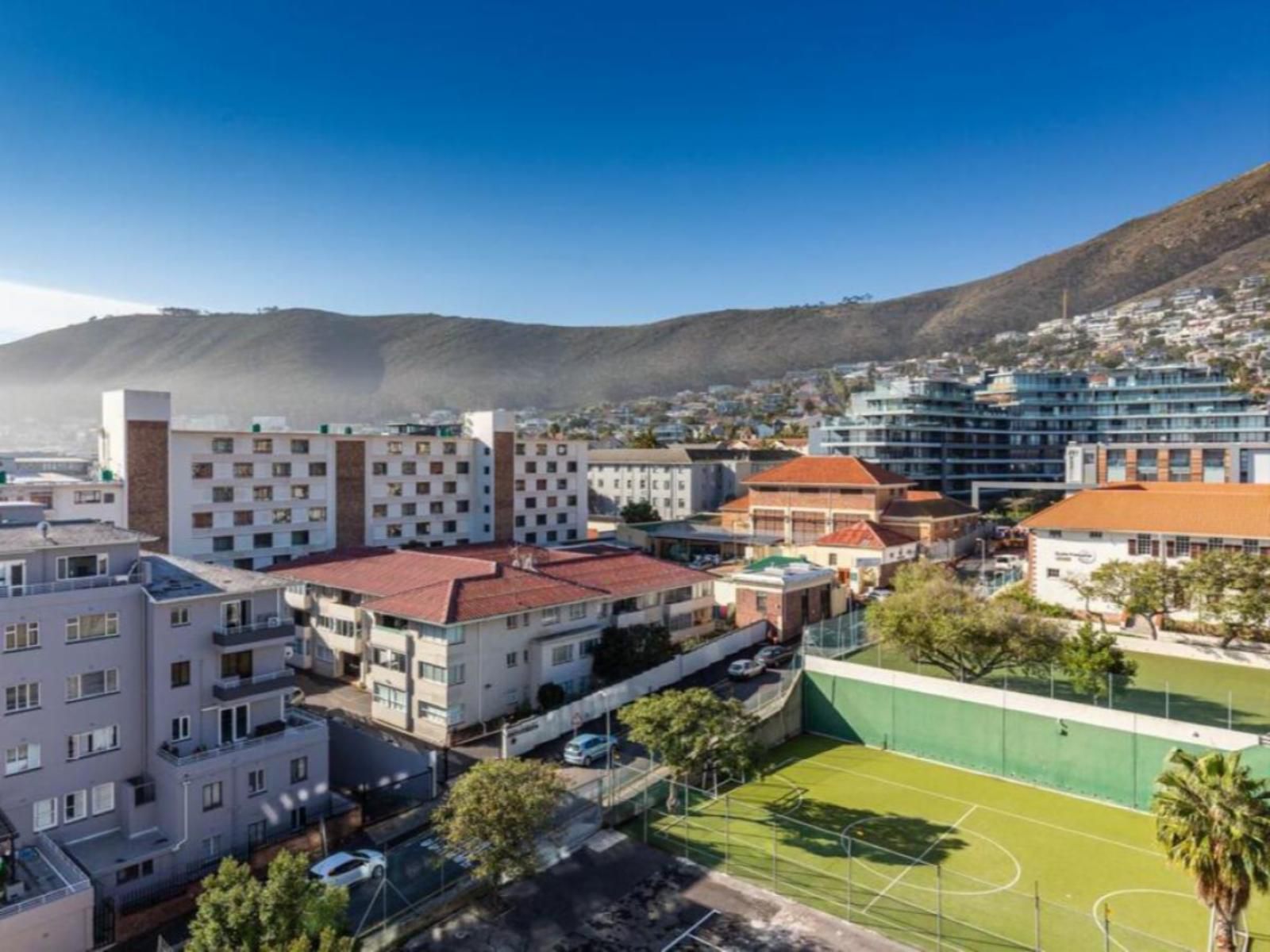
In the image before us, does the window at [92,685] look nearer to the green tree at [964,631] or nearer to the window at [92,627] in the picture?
the window at [92,627]

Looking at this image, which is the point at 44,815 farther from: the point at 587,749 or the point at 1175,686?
the point at 1175,686

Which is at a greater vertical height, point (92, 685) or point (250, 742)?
point (92, 685)

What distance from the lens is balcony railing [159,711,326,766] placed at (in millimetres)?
26438

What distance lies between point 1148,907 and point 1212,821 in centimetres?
798

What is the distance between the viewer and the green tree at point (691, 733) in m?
28.5

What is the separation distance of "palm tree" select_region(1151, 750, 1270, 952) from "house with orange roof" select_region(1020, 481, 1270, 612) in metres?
36.5

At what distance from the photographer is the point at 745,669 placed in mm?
44375

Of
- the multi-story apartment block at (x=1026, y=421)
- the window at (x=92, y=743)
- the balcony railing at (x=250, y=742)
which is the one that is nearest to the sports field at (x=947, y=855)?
the balcony railing at (x=250, y=742)

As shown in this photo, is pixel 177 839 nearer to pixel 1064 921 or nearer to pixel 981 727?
pixel 1064 921

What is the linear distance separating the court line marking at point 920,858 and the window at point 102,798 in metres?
23.9

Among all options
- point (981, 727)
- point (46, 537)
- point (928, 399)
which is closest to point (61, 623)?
point (46, 537)

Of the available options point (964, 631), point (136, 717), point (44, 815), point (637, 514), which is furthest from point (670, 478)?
point (44, 815)

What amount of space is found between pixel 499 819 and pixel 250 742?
10.9m

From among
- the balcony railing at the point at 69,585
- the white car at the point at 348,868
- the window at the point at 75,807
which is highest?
the balcony railing at the point at 69,585
